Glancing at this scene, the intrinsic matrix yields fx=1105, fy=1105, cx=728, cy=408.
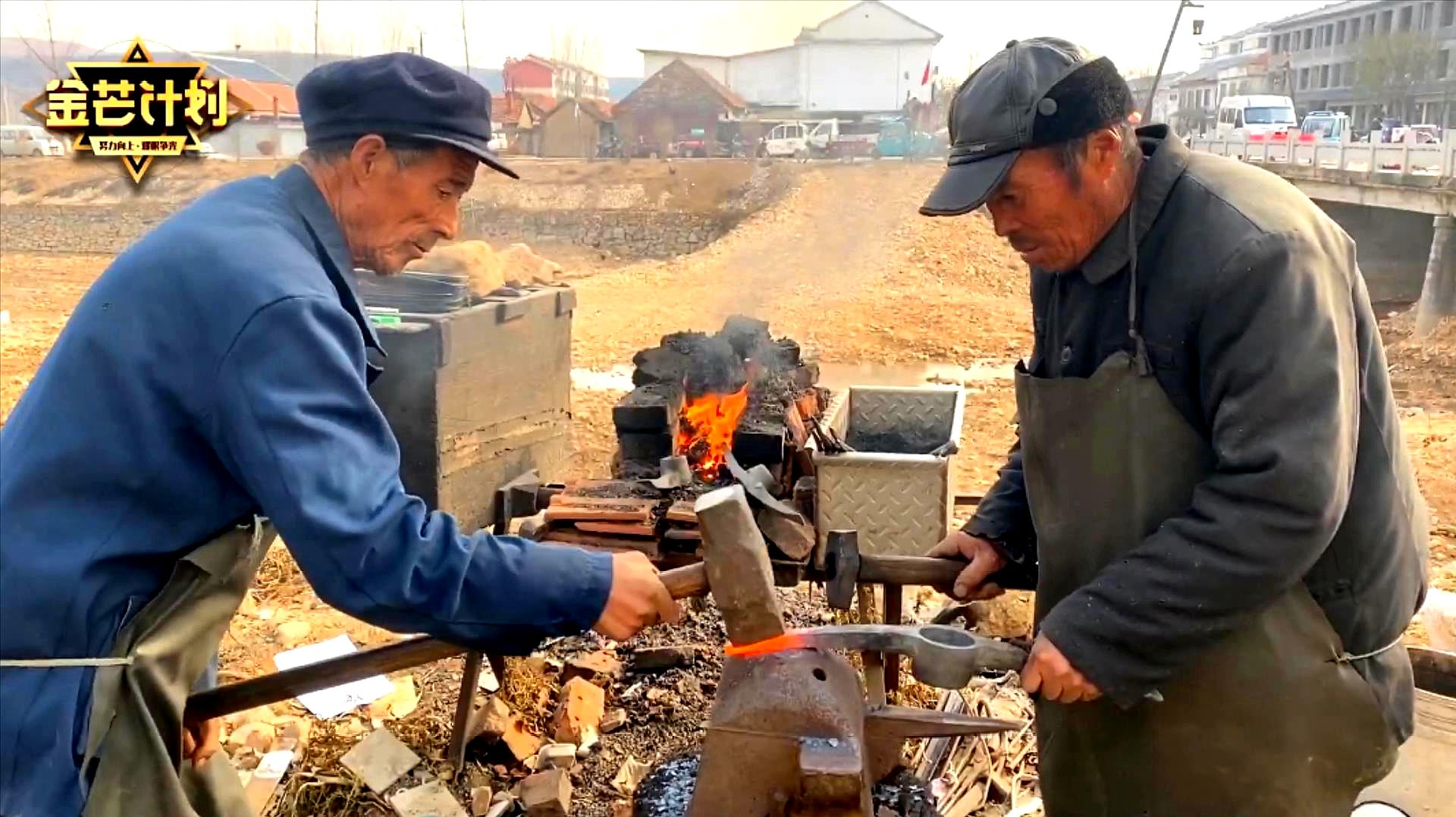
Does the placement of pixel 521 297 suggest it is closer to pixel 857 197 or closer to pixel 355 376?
pixel 355 376

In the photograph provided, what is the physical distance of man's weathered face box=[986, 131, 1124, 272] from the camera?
2264 mm

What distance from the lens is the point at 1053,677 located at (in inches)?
86.9

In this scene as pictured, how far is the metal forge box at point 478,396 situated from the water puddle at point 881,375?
442 cm

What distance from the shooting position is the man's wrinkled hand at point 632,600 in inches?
87.2

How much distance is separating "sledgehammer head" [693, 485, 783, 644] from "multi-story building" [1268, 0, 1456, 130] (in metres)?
51.2

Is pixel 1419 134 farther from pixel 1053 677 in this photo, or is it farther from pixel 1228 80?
pixel 1228 80

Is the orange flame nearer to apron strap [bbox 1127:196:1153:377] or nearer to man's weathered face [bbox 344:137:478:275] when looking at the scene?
man's weathered face [bbox 344:137:478:275]

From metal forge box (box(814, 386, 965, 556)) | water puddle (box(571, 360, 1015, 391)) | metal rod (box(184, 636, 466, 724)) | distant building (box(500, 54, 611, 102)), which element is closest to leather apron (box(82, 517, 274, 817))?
metal rod (box(184, 636, 466, 724))

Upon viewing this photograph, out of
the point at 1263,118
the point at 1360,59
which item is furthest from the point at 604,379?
the point at 1360,59

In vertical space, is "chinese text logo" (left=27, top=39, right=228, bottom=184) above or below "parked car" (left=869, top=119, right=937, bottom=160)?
below

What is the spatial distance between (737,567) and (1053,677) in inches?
26.3

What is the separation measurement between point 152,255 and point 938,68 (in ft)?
194

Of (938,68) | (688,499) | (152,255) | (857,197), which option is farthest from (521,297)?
(938,68)

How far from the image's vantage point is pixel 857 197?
1069 inches
